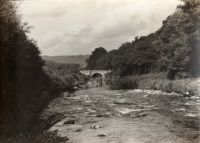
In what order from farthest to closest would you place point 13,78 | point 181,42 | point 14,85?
point 181,42 → point 14,85 → point 13,78

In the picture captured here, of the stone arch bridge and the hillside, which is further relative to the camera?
the stone arch bridge

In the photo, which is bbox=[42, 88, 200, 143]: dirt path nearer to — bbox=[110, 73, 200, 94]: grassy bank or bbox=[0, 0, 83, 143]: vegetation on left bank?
bbox=[0, 0, 83, 143]: vegetation on left bank

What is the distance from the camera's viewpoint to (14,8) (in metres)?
20.2

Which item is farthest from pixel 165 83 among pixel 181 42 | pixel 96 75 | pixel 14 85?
pixel 96 75

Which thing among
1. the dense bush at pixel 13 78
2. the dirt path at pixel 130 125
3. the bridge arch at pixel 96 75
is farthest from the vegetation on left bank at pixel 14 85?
the bridge arch at pixel 96 75

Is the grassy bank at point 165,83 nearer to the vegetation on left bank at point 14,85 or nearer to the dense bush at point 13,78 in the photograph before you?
the vegetation on left bank at point 14,85

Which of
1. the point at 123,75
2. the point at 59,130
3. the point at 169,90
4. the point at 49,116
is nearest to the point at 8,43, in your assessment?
the point at 59,130

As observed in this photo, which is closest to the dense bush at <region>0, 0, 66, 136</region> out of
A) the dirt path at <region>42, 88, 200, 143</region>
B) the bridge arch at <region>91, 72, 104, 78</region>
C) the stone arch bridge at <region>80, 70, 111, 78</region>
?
the dirt path at <region>42, 88, 200, 143</region>

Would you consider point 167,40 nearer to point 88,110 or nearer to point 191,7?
point 191,7

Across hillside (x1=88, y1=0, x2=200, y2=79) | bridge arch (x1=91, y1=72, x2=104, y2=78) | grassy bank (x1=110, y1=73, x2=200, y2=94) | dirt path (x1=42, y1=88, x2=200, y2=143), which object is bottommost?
dirt path (x1=42, y1=88, x2=200, y2=143)

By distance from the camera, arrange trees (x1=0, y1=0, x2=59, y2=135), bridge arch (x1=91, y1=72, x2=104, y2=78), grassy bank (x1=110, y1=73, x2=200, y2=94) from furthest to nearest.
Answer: bridge arch (x1=91, y1=72, x2=104, y2=78) < grassy bank (x1=110, y1=73, x2=200, y2=94) < trees (x1=0, y1=0, x2=59, y2=135)

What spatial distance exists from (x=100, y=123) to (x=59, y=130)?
3630mm

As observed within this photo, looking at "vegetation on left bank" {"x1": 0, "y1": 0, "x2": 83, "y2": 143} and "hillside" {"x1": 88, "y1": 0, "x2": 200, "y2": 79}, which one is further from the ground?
"hillside" {"x1": 88, "y1": 0, "x2": 200, "y2": 79}

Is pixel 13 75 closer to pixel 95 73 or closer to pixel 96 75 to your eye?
pixel 95 73
